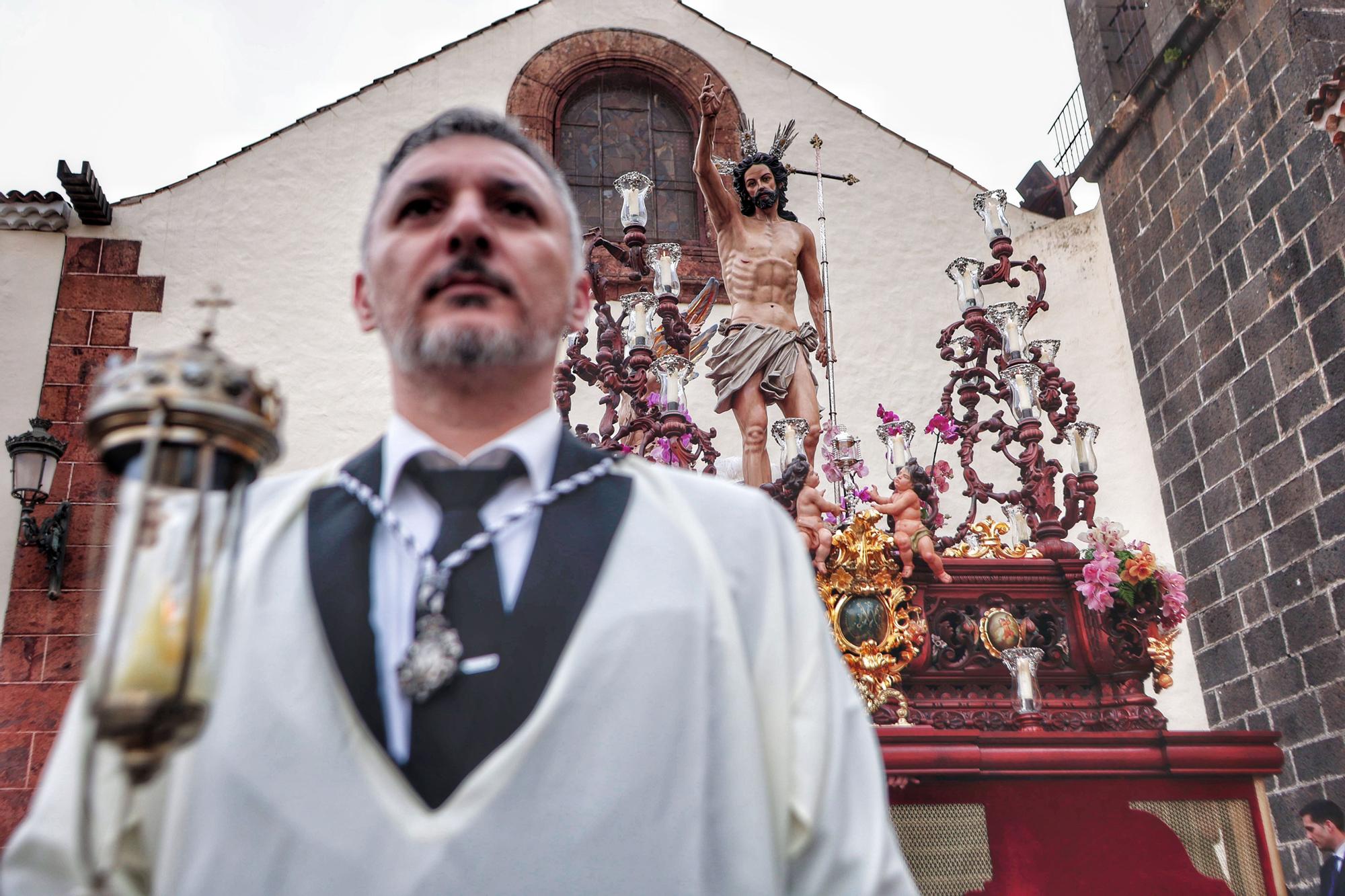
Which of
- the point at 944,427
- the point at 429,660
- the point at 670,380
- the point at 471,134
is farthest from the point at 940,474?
the point at 429,660

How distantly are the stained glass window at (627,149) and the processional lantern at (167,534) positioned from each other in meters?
8.51

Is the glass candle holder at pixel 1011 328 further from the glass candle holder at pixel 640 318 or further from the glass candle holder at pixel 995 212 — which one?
the glass candle holder at pixel 640 318

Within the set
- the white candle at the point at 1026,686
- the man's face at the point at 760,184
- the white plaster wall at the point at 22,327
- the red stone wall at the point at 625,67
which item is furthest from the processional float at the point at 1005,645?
the white plaster wall at the point at 22,327

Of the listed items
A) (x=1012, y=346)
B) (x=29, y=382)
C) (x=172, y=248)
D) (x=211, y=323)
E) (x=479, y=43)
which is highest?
(x=479, y=43)

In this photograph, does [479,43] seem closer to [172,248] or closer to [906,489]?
[172,248]

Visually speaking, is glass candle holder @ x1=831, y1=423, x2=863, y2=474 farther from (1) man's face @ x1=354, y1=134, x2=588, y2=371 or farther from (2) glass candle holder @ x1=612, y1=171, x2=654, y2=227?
(1) man's face @ x1=354, y1=134, x2=588, y2=371

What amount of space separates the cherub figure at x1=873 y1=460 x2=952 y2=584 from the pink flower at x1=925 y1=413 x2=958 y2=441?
1.80 feet

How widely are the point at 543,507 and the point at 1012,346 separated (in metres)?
4.19

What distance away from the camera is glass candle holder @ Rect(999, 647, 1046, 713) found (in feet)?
13.1

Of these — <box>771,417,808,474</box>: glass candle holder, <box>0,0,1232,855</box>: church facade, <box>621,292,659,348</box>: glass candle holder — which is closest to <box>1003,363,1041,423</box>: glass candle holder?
<box>771,417,808,474</box>: glass candle holder

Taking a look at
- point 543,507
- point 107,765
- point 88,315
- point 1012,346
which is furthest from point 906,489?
point 88,315

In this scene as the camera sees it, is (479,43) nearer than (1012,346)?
No

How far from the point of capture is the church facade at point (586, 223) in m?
7.36

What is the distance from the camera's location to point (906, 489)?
4.58 metres
